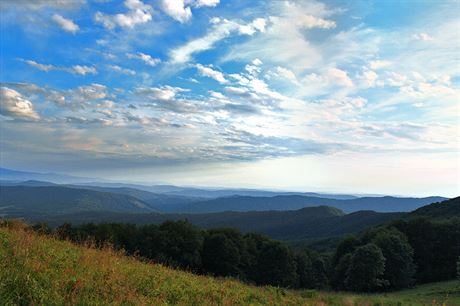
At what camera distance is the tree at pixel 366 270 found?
160 feet

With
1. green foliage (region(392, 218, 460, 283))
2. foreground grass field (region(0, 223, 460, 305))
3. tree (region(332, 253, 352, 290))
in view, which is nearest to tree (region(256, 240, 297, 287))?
tree (region(332, 253, 352, 290))

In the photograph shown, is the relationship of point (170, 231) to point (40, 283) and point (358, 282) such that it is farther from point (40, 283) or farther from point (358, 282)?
point (40, 283)

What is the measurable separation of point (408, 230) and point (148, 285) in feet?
226

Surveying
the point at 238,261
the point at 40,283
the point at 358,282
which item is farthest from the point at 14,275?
the point at 238,261

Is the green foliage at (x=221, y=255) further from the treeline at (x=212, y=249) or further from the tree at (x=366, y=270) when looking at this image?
the tree at (x=366, y=270)

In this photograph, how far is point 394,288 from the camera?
174 ft

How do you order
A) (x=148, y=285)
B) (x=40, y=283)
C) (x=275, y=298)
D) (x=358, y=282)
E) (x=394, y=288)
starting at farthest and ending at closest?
(x=394, y=288) < (x=358, y=282) < (x=275, y=298) < (x=148, y=285) < (x=40, y=283)

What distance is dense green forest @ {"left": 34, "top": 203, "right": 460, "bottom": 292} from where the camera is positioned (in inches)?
2062

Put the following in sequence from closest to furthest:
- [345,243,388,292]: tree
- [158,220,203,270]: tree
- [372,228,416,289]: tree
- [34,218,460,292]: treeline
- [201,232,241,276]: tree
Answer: [345,243,388,292]: tree, [34,218,460,292]: treeline, [372,228,416,289]: tree, [158,220,203,270]: tree, [201,232,241,276]: tree

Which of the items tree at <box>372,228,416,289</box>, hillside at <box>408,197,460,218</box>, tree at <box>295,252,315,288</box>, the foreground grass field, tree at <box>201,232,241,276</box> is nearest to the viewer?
the foreground grass field

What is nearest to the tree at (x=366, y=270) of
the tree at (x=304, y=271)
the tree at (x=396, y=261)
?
the tree at (x=396, y=261)

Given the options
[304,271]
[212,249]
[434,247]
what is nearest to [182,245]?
[212,249]

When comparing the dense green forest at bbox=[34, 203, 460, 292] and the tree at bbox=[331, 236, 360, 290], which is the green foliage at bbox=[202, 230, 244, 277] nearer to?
the dense green forest at bbox=[34, 203, 460, 292]

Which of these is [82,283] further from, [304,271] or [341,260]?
[304,271]
